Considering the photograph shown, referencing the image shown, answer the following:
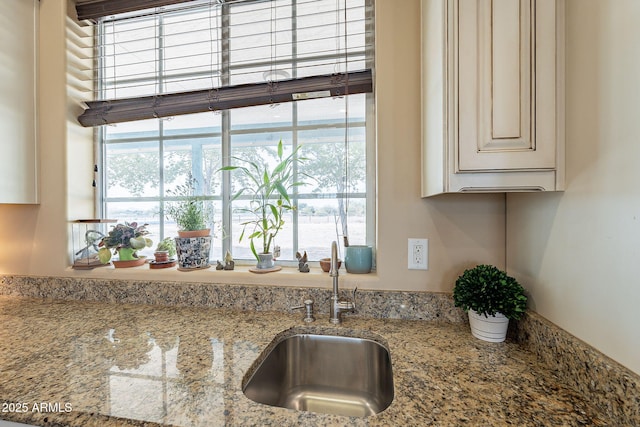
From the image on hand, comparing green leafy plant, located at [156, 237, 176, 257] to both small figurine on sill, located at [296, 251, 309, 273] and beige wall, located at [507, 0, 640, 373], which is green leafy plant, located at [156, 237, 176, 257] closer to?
small figurine on sill, located at [296, 251, 309, 273]

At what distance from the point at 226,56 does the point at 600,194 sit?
63.3 inches

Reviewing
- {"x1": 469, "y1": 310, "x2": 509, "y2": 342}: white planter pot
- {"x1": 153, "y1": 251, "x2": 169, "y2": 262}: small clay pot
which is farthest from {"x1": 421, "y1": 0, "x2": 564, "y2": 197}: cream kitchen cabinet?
{"x1": 153, "y1": 251, "x2": 169, "y2": 262}: small clay pot

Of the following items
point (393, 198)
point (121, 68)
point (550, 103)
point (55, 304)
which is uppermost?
point (121, 68)

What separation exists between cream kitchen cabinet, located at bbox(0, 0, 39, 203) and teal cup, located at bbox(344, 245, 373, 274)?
1.59 meters

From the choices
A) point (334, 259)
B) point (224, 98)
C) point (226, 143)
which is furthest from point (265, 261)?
point (224, 98)

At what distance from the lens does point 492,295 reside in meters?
0.86

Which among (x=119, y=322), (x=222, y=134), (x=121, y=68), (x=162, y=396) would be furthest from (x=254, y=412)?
(x=121, y=68)

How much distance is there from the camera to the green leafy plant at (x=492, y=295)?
847 millimetres

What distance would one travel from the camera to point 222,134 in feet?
4.82

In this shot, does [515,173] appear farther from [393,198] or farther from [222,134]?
[222,134]

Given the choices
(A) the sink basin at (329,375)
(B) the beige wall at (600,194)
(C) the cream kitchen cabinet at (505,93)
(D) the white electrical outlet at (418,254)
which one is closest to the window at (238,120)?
(D) the white electrical outlet at (418,254)

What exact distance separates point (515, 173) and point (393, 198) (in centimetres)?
45

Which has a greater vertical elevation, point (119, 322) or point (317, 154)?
point (317, 154)

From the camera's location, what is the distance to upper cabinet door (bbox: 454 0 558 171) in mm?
704
